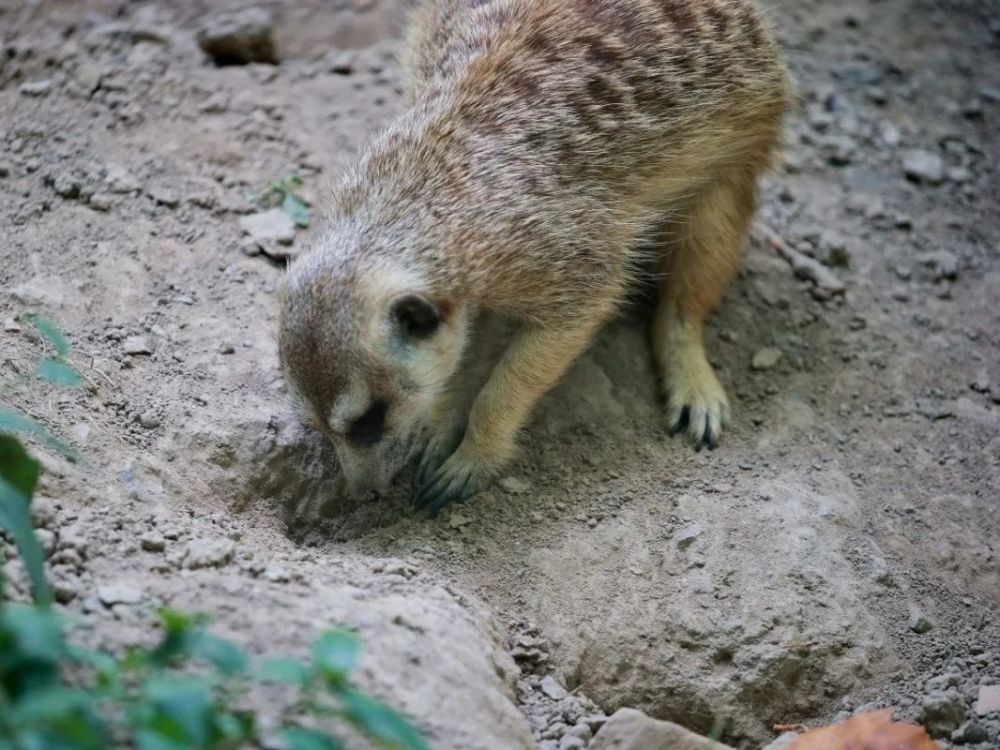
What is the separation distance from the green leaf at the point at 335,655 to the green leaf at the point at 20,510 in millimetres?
650

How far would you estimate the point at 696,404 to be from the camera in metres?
4.09

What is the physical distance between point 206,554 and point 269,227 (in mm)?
1759

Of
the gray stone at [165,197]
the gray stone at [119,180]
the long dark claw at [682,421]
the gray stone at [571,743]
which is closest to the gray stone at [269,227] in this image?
the gray stone at [165,197]

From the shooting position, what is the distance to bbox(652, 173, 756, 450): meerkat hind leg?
4.28m

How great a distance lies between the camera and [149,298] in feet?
12.9

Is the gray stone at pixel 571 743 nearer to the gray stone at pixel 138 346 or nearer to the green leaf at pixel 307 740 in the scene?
the green leaf at pixel 307 740

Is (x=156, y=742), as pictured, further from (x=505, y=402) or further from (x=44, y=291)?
(x=44, y=291)

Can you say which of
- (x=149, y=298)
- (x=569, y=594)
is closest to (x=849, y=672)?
(x=569, y=594)

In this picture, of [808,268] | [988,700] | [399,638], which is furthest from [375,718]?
[808,268]

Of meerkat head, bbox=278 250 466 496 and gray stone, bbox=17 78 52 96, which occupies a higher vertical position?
gray stone, bbox=17 78 52 96

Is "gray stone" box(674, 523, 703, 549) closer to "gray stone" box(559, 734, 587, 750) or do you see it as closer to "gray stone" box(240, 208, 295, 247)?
"gray stone" box(559, 734, 587, 750)

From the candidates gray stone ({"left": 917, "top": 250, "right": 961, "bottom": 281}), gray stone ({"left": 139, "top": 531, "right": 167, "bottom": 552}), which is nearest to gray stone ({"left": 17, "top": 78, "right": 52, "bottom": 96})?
gray stone ({"left": 139, "top": 531, "right": 167, "bottom": 552})

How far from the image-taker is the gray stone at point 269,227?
14.0 ft

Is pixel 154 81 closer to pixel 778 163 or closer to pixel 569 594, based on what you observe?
pixel 778 163
